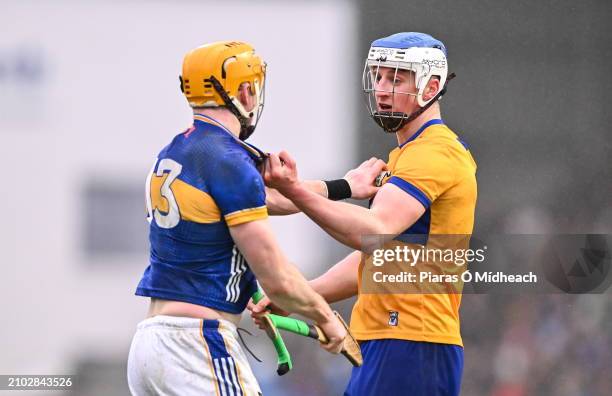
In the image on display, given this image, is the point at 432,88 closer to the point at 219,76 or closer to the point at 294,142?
the point at 219,76

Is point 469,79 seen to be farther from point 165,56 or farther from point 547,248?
point 165,56

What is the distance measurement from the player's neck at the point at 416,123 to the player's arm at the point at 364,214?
325 millimetres

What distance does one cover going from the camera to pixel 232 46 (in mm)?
3656

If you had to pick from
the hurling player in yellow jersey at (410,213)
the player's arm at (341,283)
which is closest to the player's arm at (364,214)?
the hurling player in yellow jersey at (410,213)

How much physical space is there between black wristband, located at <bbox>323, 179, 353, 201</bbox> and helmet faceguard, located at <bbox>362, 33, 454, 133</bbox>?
278 mm

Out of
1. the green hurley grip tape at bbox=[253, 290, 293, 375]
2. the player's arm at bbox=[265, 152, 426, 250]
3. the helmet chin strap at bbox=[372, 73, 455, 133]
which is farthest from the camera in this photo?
the helmet chin strap at bbox=[372, 73, 455, 133]

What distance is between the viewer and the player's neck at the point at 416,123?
437 cm

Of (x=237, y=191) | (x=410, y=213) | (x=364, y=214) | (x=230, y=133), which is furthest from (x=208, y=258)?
(x=410, y=213)

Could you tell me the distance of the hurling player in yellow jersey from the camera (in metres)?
4.07

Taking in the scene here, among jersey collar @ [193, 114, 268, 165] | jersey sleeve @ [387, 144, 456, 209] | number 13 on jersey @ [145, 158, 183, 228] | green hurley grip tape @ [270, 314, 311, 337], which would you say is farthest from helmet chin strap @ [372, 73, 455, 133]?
number 13 on jersey @ [145, 158, 183, 228]

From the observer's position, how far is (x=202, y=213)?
11.3 ft

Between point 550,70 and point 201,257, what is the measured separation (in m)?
3.56

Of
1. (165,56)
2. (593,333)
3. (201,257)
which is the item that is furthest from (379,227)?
(593,333)

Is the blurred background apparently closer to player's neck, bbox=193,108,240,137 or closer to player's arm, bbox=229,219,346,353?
player's neck, bbox=193,108,240,137
